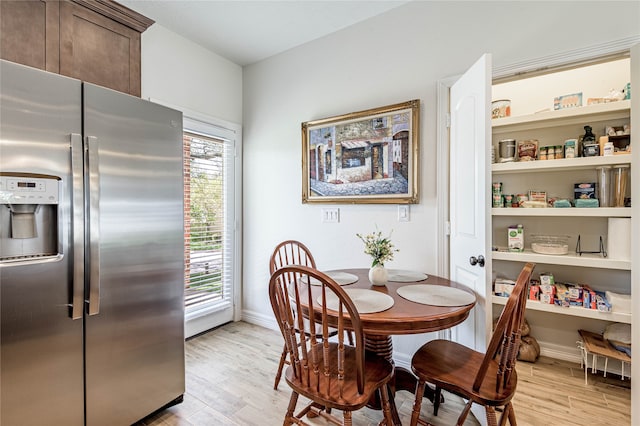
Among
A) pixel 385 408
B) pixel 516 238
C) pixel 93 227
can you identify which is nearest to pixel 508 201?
pixel 516 238

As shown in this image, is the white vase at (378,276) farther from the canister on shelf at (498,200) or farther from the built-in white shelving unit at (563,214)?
the canister on shelf at (498,200)

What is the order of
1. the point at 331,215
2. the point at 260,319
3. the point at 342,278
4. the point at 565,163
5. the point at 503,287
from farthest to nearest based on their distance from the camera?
the point at 260,319
the point at 331,215
the point at 503,287
the point at 565,163
the point at 342,278

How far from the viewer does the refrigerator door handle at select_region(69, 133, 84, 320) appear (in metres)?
1.43

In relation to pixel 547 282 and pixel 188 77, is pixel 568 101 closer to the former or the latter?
pixel 547 282

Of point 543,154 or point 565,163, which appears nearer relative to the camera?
point 565,163

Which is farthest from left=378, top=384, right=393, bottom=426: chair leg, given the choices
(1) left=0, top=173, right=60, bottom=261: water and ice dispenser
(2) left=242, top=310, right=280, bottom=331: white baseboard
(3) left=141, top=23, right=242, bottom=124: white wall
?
(3) left=141, top=23, right=242, bottom=124: white wall

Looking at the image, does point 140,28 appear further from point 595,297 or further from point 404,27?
point 595,297

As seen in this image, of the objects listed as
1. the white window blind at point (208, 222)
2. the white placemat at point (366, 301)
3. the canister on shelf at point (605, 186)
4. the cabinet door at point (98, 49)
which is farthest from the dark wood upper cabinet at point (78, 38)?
the canister on shelf at point (605, 186)

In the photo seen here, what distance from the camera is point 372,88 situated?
2.52 m

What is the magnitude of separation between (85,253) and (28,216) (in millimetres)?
270

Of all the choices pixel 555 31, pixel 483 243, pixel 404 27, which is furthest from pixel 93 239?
pixel 555 31

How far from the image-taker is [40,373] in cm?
136

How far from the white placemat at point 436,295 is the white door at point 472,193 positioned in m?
0.15

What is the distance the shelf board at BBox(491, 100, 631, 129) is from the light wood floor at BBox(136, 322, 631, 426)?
1.90m
